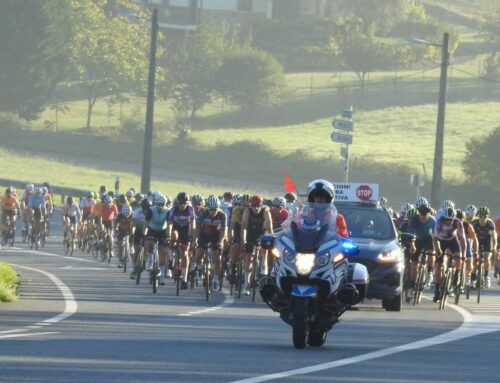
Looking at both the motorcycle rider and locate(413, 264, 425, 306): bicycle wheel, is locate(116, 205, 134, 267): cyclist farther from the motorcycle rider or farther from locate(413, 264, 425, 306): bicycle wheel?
the motorcycle rider

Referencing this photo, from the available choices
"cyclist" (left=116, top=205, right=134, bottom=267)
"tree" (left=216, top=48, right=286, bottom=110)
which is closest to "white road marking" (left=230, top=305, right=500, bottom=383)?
"cyclist" (left=116, top=205, right=134, bottom=267)

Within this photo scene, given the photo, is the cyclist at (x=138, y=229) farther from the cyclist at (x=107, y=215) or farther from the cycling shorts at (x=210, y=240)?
the cyclist at (x=107, y=215)

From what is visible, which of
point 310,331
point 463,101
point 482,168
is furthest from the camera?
point 463,101

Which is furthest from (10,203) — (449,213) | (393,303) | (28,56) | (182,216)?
(28,56)

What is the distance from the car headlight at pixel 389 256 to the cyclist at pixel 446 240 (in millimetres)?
1767

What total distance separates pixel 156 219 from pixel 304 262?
494 inches

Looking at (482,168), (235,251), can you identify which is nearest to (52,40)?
(482,168)

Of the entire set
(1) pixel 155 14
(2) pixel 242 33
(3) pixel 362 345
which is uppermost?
(2) pixel 242 33

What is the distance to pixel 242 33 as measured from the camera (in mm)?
120188

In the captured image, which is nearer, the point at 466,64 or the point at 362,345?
the point at 362,345

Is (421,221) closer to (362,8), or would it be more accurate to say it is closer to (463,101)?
(463,101)

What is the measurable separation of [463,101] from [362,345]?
91667 mm

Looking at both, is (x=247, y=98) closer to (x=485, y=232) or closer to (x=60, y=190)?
(x=60, y=190)

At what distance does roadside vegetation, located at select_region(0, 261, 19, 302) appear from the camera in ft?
76.9
